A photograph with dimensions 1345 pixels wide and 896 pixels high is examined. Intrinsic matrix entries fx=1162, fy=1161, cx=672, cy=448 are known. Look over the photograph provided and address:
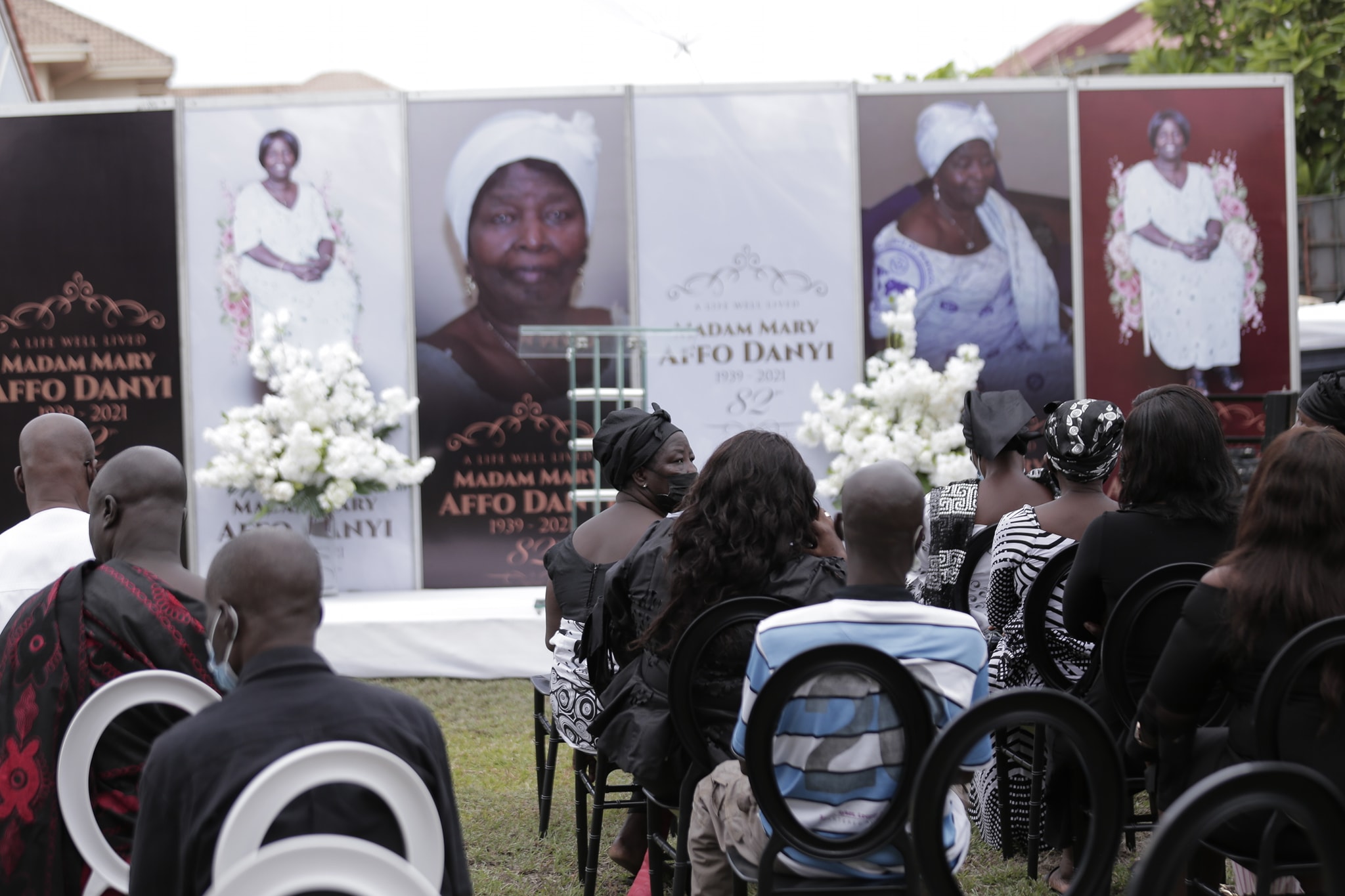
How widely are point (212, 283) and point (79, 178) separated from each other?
1082 millimetres

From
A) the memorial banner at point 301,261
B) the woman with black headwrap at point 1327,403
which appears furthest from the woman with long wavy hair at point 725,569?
the memorial banner at point 301,261

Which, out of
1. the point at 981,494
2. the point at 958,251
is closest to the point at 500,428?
the point at 958,251

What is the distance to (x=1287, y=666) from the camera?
1911 millimetres

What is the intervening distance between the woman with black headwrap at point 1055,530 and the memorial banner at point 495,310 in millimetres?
4543

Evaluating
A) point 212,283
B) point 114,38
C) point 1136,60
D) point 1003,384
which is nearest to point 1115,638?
point 1003,384

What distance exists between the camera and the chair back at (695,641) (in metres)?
2.38

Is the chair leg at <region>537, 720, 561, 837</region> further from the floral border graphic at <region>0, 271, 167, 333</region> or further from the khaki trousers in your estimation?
the floral border graphic at <region>0, 271, 167, 333</region>

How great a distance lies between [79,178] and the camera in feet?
24.6

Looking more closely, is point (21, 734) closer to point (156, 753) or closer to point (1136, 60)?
point (156, 753)

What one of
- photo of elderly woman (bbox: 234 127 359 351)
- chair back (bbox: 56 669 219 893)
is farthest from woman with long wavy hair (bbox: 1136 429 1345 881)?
photo of elderly woman (bbox: 234 127 359 351)

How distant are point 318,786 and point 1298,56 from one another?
12.0m

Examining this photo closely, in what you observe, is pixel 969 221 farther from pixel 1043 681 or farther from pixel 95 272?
pixel 95 272

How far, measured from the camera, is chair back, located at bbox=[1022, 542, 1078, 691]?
9.65 feet

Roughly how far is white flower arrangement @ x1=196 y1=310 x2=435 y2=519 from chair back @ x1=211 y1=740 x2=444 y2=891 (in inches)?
221
